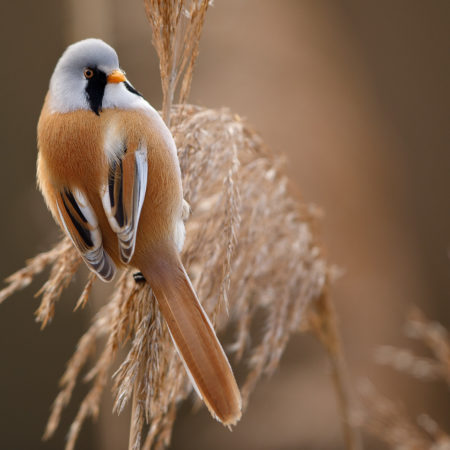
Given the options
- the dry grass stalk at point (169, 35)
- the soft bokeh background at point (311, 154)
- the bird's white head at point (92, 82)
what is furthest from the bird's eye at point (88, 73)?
the soft bokeh background at point (311, 154)

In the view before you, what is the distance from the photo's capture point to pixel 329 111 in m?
3.02

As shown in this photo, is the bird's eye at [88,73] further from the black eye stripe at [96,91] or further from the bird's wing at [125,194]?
the bird's wing at [125,194]

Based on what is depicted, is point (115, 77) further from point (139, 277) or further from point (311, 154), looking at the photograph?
point (311, 154)

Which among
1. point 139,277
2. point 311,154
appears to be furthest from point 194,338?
point 311,154

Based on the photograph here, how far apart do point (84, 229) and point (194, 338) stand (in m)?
0.25

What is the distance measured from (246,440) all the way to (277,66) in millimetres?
1825

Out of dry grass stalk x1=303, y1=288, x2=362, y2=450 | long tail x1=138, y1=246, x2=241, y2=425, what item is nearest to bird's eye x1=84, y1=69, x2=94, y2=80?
long tail x1=138, y1=246, x2=241, y2=425

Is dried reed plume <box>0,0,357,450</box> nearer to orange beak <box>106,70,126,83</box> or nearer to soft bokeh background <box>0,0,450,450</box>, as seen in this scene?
orange beak <box>106,70,126,83</box>

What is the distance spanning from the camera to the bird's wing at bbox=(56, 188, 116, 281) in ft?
3.22

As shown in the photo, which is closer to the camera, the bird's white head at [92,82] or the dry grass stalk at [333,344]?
the bird's white head at [92,82]

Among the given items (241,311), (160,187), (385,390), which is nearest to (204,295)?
(241,311)

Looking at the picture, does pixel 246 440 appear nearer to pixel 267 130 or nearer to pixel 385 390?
pixel 385 390

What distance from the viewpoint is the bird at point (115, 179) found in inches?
37.6

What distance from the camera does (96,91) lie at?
1.00 m
